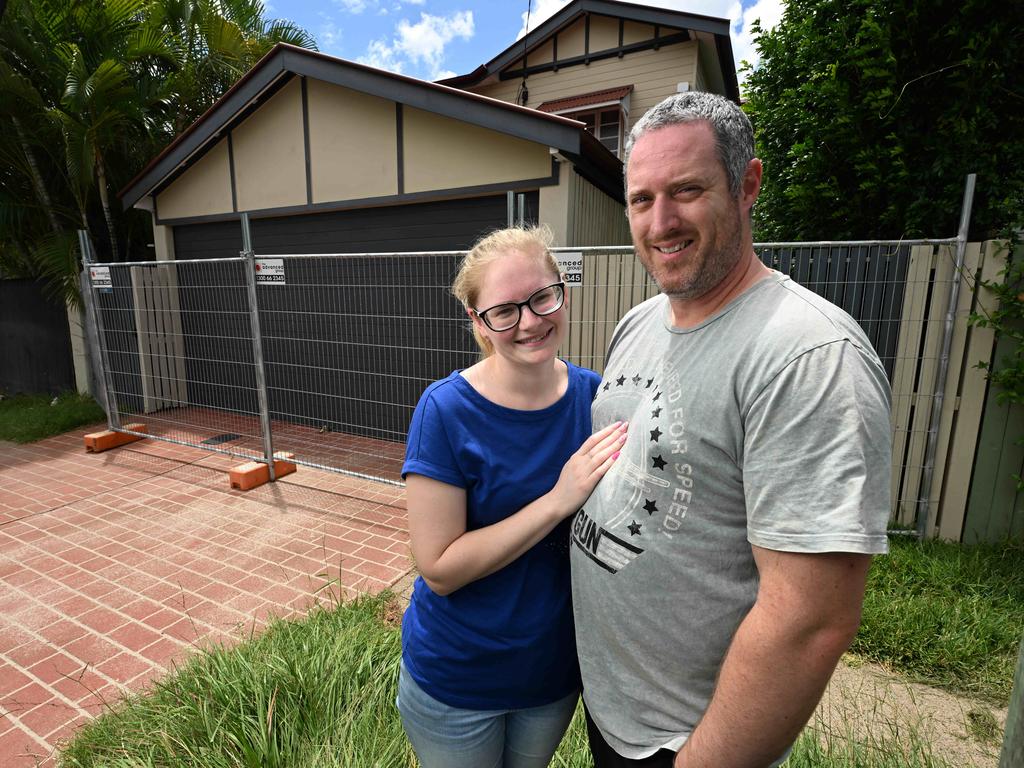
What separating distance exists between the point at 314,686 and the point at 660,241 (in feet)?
7.60

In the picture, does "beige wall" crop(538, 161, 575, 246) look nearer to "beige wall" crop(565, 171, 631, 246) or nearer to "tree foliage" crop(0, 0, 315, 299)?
"beige wall" crop(565, 171, 631, 246)

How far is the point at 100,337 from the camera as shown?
6.48 meters

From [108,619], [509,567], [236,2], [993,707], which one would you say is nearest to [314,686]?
[509,567]

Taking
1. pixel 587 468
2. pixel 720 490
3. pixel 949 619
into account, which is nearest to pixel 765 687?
pixel 720 490

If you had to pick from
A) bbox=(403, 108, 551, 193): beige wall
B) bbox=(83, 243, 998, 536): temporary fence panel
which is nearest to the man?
bbox=(83, 243, 998, 536): temporary fence panel

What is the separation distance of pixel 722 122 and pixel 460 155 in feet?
17.9

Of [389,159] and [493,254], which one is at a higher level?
[389,159]

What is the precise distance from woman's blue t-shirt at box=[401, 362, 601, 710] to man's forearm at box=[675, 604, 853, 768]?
0.47 m

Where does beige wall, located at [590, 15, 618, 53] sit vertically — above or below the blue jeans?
above

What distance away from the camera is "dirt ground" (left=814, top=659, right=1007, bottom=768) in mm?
2277

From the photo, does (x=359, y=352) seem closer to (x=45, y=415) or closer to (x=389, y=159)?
(x=389, y=159)

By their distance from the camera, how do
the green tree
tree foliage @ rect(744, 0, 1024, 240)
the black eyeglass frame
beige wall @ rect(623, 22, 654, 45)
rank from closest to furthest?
the black eyeglass frame, tree foliage @ rect(744, 0, 1024, 240), the green tree, beige wall @ rect(623, 22, 654, 45)

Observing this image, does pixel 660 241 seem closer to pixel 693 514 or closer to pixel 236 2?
pixel 693 514

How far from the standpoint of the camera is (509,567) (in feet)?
4.50
